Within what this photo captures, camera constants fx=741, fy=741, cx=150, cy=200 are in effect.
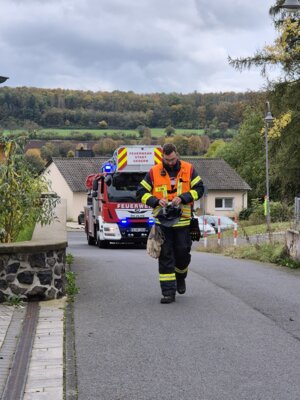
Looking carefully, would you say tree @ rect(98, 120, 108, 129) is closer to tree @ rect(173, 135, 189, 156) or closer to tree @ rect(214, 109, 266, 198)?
tree @ rect(173, 135, 189, 156)

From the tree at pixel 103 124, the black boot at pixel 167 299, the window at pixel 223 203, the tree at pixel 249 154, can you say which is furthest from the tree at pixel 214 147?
the black boot at pixel 167 299

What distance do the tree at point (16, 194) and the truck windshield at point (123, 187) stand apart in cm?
1391

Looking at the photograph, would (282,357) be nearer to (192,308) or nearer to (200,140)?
(192,308)

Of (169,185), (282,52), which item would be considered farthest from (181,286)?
(282,52)

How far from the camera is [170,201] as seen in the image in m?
8.84

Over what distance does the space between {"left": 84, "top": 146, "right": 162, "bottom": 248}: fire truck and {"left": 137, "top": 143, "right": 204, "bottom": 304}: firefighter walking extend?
14504 mm

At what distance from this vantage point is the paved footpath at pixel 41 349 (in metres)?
5.33

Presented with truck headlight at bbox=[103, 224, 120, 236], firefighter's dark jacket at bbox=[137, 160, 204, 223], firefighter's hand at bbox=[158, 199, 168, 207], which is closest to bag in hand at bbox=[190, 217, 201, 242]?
firefighter's dark jacket at bbox=[137, 160, 204, 223]

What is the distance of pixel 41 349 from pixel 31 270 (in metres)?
2.16

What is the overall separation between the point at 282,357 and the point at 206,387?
1.12 meters

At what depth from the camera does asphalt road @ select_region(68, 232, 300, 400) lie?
17.6 feet

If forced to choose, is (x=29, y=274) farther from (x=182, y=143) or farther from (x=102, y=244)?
(x=182, y=143)

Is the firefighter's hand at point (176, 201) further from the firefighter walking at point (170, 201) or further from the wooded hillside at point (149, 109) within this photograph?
the wooded hillside at point (149, 109)

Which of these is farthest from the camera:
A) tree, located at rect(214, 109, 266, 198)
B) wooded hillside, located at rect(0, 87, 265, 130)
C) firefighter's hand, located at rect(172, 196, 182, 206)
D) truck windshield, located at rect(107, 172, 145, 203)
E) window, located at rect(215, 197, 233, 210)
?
tree, located at rect(214, 109, 266, 198)
